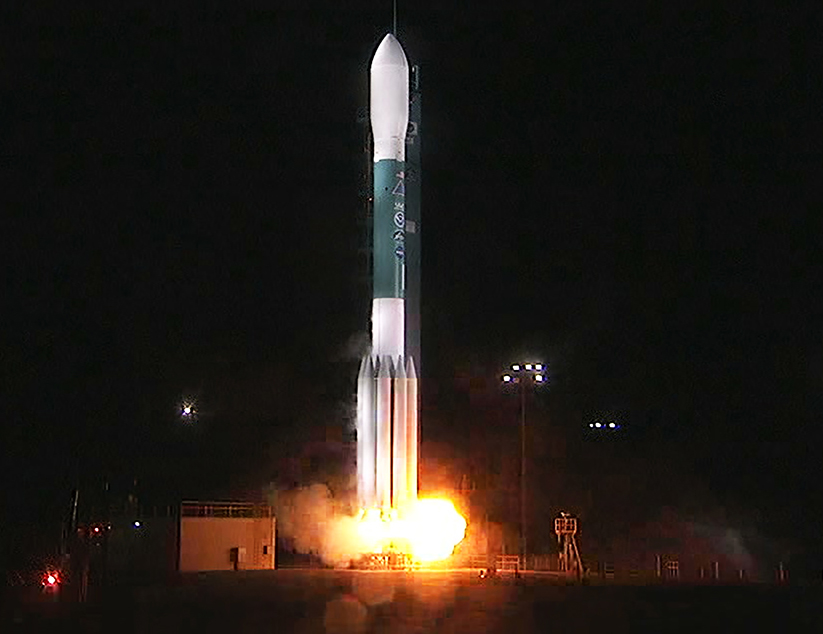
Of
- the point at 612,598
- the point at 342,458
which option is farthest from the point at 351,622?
the point at 342,458

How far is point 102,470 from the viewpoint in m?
46.7

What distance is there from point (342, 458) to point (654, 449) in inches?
579

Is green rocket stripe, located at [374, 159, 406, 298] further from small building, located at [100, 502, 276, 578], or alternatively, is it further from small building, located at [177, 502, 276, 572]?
small building, located at [100, 502, 276, 578]

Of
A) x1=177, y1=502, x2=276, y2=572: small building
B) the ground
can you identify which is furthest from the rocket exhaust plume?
the ground

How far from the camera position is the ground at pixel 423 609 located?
1761 centimetres

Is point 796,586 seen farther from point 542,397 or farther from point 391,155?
point 542,397

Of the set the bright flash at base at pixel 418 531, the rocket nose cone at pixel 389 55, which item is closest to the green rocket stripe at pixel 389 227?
the rocket nose cone at pixel 389 55

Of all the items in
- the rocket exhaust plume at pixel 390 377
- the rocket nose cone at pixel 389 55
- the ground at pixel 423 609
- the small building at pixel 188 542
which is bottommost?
the ground at pixel 423 609

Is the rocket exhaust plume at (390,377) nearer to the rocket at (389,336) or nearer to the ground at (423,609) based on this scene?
the rocket at (389,336)

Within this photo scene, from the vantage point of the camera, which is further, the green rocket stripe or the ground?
the green rocket stripe

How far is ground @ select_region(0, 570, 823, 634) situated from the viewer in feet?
57.8

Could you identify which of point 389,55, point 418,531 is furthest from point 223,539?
point 389,55

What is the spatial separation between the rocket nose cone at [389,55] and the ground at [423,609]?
1927 cm

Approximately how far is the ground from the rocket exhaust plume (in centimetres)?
965
